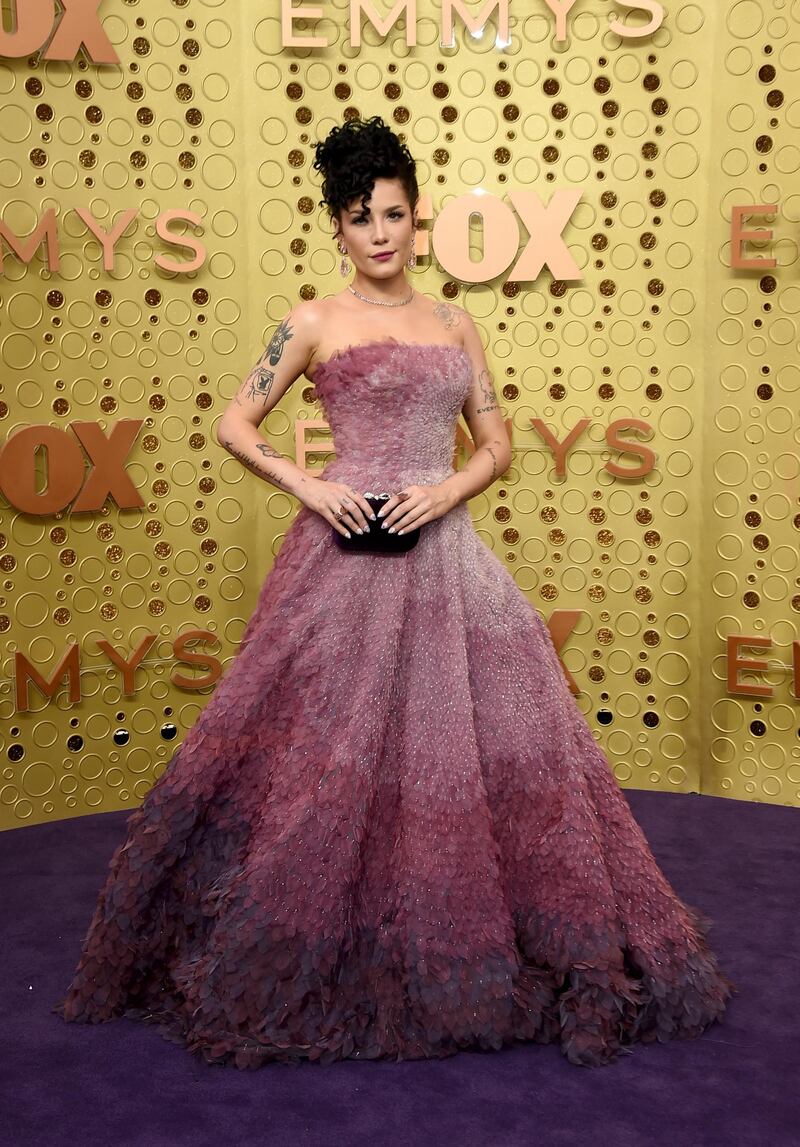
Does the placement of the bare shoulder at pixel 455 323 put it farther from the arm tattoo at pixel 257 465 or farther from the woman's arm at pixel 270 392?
the arm tattoo at pixel 257 465

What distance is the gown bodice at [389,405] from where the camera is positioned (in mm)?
2283

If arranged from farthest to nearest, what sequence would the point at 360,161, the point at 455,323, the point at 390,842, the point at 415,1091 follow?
the point at 455,323, the point at 360,161, the point at 390,842, the point at 415,1091

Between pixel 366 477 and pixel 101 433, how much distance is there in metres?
1.47

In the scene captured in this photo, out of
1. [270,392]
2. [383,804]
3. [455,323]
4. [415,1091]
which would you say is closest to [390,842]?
[383,804]

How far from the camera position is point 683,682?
377cm

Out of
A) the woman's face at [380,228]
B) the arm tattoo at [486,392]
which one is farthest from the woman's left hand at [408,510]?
the woman's face at [380,228]

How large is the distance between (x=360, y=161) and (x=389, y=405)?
1.53 feet

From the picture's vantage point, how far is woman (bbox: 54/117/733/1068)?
2.02 m

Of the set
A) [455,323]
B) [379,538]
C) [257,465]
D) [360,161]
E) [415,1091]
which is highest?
[360,161]

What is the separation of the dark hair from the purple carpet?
5.26ft

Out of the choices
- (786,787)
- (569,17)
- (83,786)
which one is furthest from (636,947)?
(569,17)

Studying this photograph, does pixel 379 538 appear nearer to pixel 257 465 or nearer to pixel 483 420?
pixel 257 465

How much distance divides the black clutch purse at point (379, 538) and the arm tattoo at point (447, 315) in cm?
44

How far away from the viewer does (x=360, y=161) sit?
2250 mm
